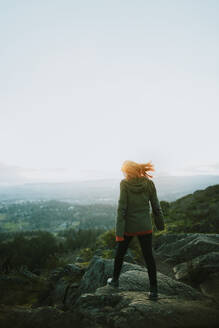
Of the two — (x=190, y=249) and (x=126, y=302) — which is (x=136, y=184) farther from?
(x=190, y=249)

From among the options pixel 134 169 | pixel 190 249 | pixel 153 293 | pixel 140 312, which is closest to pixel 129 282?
pixel 153 293

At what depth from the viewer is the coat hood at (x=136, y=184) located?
433cm

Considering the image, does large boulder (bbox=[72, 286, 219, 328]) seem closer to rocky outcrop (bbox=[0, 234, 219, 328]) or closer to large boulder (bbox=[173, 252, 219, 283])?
rocky outcrop (bbox=[0, 234, 219, 328])

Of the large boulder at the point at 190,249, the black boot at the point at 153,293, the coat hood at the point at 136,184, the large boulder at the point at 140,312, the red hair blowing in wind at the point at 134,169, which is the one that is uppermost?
the red hair blowing in wind at the point at 134,169

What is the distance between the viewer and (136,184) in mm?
4379

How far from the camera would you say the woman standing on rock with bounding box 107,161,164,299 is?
13.6 ft

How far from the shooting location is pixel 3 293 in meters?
5.63

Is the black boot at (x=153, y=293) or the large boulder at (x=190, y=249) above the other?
the black boot at (x=153, y=293)

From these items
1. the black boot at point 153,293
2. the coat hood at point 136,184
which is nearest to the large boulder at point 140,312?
the black boot at point 153,293

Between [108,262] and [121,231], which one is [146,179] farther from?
[108,262]

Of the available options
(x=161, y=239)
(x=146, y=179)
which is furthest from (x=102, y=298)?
(x=161, y=239)

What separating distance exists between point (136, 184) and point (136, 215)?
678mm

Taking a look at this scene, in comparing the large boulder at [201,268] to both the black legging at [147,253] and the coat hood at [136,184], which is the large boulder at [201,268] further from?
the coat hood at [136,184]

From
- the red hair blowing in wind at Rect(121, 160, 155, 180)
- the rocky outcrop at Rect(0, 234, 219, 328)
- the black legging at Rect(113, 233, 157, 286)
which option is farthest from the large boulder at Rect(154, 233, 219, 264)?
the red hair blowing in wind at Rect(121, 160, 155, 180)
